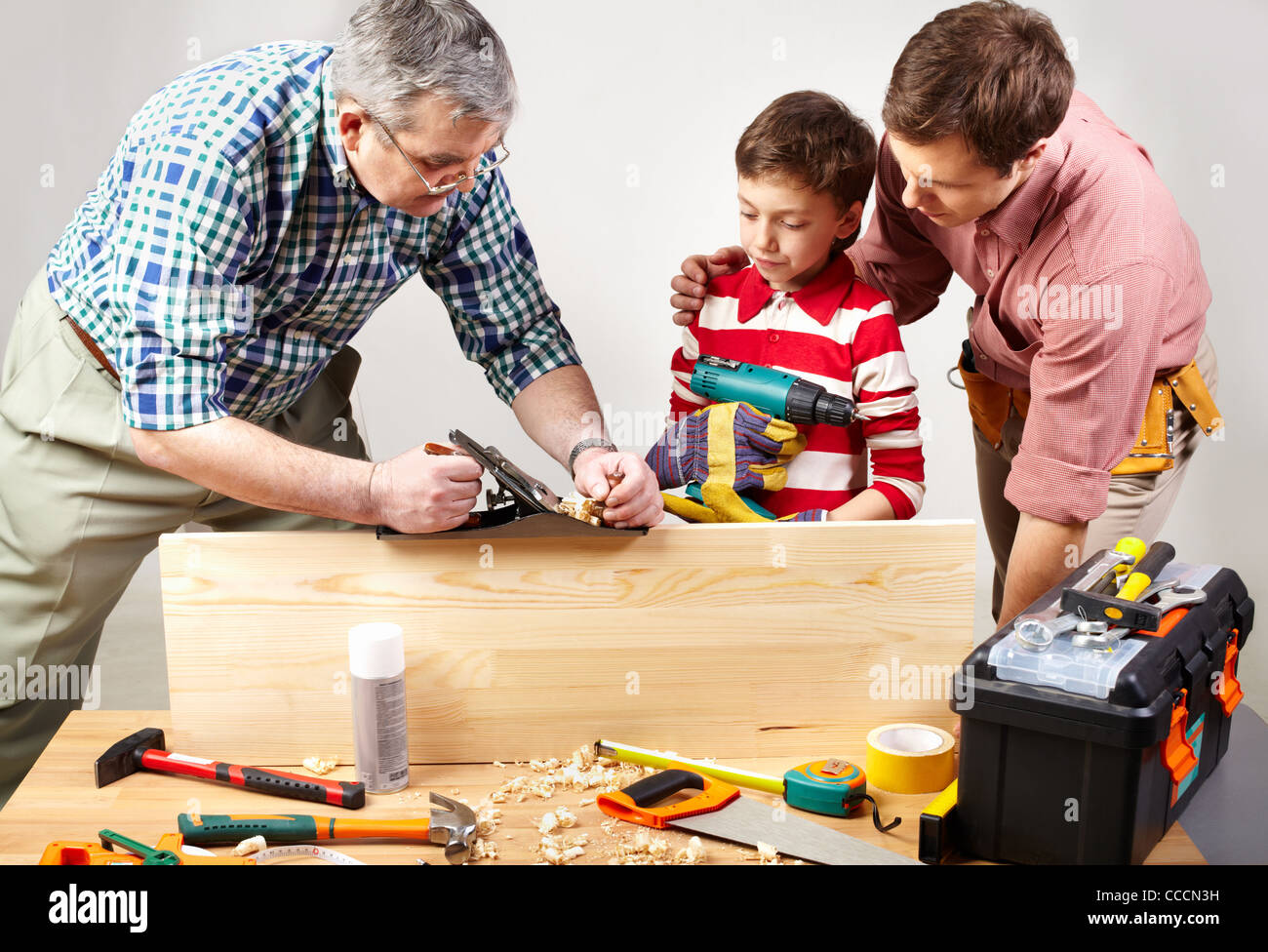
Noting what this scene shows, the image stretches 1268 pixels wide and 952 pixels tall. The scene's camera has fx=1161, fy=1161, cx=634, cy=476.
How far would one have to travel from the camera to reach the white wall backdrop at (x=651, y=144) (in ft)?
10.3

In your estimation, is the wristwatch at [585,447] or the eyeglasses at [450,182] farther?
the wristwatch at [585,447]

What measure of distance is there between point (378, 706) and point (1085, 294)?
1.14 meters

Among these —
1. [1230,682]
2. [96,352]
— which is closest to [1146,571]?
[1230,682]

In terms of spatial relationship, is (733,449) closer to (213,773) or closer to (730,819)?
(730,819)

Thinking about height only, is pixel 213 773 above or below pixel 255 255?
below

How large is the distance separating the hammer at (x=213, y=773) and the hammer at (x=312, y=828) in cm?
7

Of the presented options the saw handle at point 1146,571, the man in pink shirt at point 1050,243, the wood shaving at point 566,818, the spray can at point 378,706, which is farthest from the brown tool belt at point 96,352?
the saw handle at point 1146,571

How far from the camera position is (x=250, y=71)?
167 centimetres

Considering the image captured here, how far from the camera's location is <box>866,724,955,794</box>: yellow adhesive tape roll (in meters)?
1.47

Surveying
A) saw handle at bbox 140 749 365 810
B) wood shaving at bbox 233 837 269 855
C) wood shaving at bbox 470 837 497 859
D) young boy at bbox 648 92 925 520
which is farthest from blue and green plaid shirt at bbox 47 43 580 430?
wood shaving at bbox 470 837 497 859

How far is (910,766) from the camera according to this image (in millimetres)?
1470

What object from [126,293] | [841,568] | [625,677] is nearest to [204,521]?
[126,293]

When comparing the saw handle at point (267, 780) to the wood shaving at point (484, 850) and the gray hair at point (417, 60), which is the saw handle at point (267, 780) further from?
the gray hair at point (417, 60)

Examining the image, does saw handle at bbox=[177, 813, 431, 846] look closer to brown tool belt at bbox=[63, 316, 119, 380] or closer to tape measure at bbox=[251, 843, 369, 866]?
tape measure at bbox=[251, 843, 369, 866]
